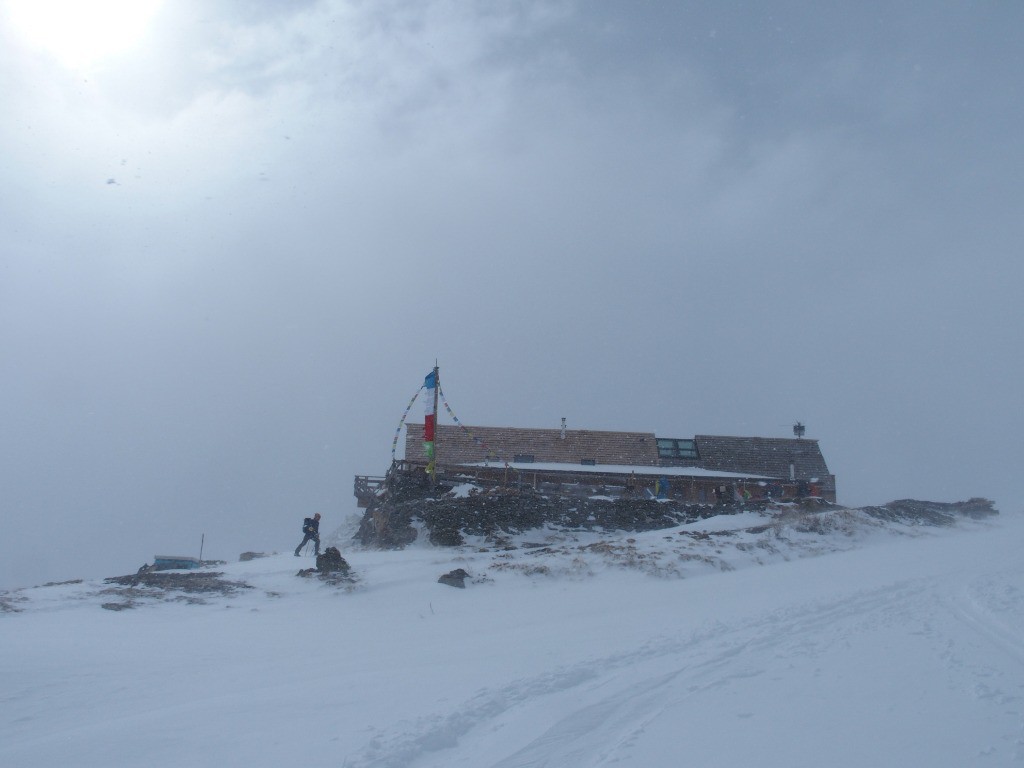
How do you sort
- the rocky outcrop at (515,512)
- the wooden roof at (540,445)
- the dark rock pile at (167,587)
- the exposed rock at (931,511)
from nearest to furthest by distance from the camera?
the dark rock pile at (167,587)
the rocky outcrop at (515,512)
the exposed rock at (931,511)
the wooden roof at (540,445)

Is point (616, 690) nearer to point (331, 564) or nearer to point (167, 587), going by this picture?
point (331, 564)

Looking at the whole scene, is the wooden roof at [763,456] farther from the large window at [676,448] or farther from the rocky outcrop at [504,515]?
the rocky outcrop at [504,515]

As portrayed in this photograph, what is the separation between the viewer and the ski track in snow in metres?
5.77

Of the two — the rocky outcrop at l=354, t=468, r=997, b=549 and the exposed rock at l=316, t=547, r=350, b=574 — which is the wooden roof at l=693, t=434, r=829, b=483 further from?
the exposed rock at l=316, t=547, r=350, b=574

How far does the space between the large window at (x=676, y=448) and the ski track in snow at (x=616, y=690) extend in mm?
29860

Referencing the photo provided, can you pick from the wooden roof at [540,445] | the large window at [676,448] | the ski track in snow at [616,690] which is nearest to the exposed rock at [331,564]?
the ski track in snow at [616,690]

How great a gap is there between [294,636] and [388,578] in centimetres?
499

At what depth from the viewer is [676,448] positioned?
41.1 metres

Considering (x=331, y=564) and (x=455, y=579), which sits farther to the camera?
(x=331, y=564)

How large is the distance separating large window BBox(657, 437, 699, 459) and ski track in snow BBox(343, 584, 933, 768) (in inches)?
1176

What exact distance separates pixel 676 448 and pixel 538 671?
112ft

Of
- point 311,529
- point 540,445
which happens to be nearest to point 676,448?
point 540,445

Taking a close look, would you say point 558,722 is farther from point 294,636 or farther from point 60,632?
point 60,632

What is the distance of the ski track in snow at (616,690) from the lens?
18.9 ft
